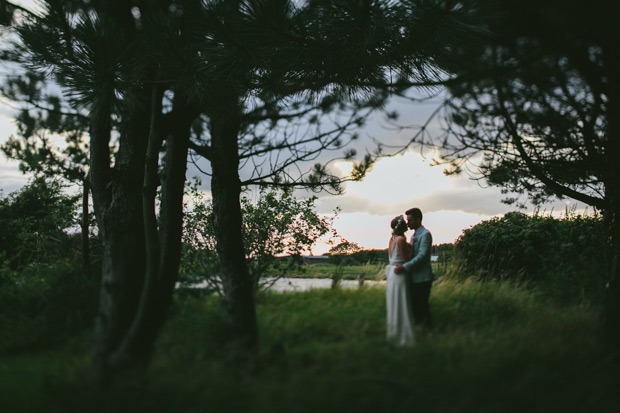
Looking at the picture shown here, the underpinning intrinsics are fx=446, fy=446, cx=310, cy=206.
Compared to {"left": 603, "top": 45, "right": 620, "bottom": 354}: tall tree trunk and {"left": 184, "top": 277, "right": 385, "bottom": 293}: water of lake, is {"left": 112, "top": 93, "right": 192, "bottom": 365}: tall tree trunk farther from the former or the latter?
{"left": 603, "top": 45, "right": 620, "bottom": 354}: tall tree trunk

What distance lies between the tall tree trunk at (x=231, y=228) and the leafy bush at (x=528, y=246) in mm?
5841

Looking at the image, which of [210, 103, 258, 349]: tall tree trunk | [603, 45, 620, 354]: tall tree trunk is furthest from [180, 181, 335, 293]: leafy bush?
[603, 45, 620, 354]: tall tree trunk

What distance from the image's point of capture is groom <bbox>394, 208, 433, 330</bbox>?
535 centimetres

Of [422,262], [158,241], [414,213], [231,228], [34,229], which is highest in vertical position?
[34,229]

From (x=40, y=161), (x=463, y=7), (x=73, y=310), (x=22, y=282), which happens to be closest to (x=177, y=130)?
(x=73, y=310)

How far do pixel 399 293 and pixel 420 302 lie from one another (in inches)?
19.0

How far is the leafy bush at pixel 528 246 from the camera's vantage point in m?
9.19

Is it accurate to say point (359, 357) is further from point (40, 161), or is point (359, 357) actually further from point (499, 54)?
point (40, 161)

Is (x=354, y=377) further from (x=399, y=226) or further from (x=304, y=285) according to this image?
(x=304, y=285)

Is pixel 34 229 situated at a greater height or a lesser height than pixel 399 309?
greater

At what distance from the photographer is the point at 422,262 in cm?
539

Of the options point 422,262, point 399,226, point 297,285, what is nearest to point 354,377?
point 422,262

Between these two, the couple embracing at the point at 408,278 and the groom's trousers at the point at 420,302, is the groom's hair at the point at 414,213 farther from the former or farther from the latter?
the groom's trousers at the point at 420,302

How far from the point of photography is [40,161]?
370 inches
